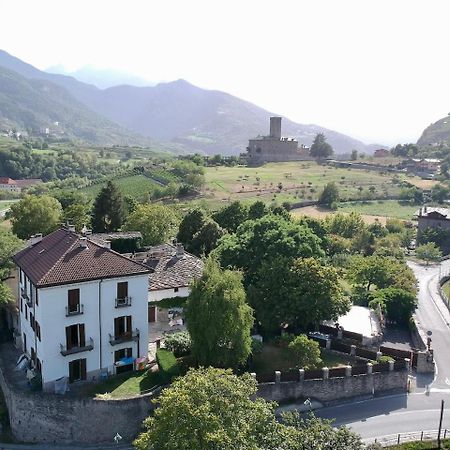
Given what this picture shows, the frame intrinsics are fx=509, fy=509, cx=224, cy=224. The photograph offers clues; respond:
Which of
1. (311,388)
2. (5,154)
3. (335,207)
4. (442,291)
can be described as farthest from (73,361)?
(5,154)

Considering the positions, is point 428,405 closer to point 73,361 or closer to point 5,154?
point 73,361

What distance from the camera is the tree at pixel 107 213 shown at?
6266cm

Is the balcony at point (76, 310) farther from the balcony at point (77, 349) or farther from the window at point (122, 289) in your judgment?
the window at point (122, 289)

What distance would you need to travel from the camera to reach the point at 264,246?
139ft

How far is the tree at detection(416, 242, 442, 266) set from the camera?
75938 millimetres

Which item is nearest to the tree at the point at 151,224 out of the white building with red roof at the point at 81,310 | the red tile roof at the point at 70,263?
the red tile roof at the point at 70,263

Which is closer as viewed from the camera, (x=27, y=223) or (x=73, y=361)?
(x=73, y=361)

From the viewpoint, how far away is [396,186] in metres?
124

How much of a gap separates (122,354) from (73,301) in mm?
5241

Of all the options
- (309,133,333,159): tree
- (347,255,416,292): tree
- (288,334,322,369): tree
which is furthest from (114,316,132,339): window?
(309,133,333,159): tree

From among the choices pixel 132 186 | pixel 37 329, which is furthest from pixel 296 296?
pixel 132 186

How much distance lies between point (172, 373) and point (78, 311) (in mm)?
6957

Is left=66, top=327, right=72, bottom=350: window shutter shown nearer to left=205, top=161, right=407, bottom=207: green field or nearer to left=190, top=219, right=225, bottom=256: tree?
left=190, top=219, right=225, bottom=256: tree

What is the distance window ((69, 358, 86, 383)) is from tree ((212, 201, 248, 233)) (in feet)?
98.2
